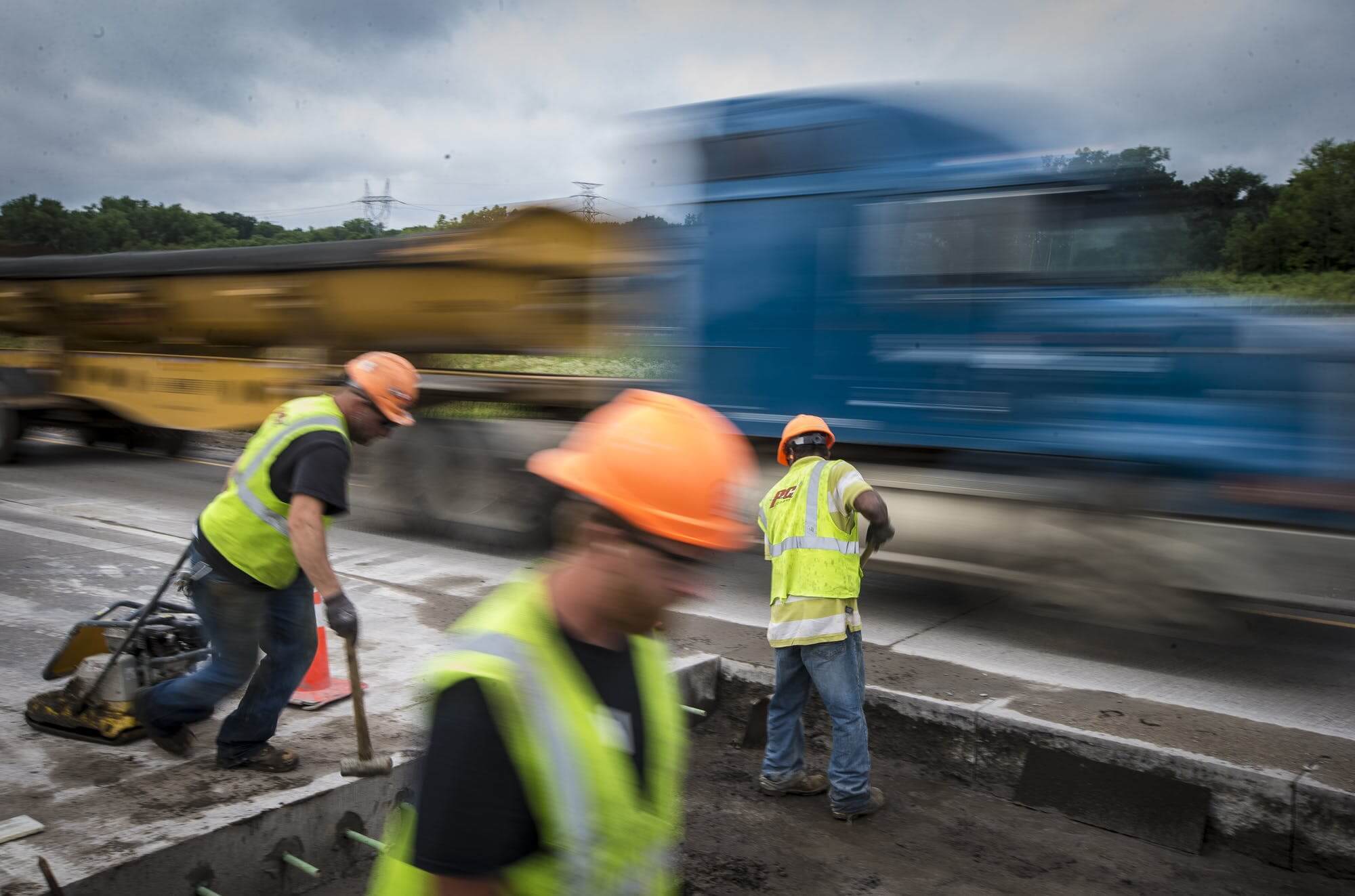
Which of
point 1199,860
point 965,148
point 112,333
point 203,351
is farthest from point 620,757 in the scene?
point 112,333

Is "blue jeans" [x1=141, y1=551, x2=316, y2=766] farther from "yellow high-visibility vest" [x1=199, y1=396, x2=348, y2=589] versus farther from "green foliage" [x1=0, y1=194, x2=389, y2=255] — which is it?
"green foliage" [x1=0, y1=194, x2=389, y2=255]

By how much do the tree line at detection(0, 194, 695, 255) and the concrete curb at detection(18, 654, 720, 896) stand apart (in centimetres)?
995

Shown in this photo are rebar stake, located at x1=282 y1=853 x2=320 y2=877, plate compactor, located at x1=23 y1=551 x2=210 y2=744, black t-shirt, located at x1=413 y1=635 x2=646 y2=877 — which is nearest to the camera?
black t-shirt, located at x1=413 y1=635 x2=646 y2=877

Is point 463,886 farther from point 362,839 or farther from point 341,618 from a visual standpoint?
point 362,839

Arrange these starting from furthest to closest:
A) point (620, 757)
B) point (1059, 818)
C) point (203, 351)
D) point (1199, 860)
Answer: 1. point (203, 351)
2. point (1059, 818)
3. point (1199, 860)
4. point (620, 757)

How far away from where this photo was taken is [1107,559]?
6652 millimetres

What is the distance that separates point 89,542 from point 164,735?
5.49 m

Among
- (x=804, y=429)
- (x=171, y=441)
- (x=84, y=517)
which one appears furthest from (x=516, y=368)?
(x=171, y=441)

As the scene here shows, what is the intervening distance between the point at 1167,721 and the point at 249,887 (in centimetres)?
396

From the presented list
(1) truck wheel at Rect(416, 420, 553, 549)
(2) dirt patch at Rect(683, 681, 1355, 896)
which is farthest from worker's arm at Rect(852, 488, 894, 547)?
(1) truck wheel at Rect(416, 420, 553, 549)

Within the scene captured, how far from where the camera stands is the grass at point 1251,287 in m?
6.77

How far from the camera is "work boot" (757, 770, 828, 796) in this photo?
4805 mm

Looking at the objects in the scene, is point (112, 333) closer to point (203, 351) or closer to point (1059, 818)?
point (203, 351)

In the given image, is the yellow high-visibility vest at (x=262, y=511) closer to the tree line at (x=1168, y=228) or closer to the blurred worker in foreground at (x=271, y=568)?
the blurred worker in foreground at (x=271, y=568)
